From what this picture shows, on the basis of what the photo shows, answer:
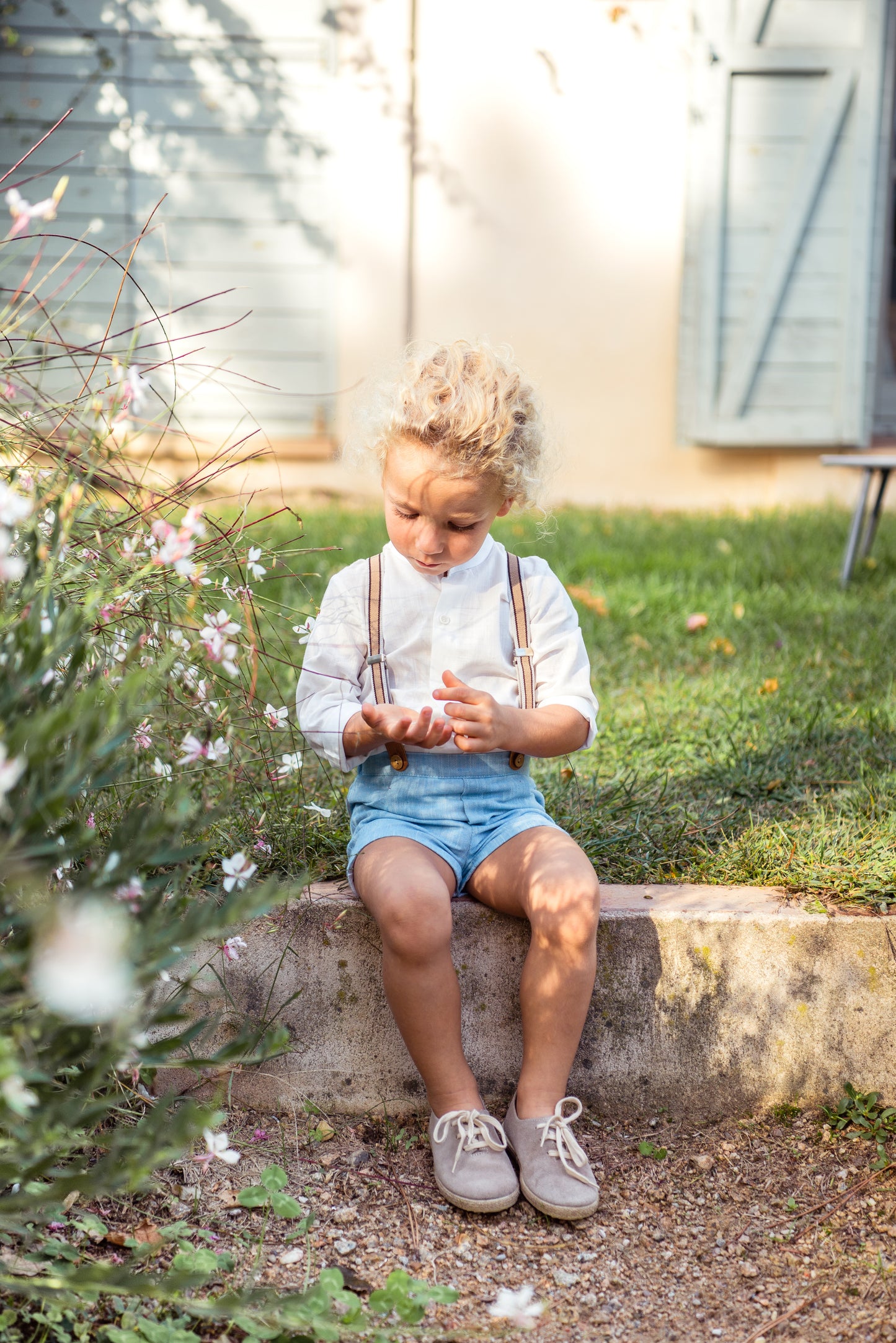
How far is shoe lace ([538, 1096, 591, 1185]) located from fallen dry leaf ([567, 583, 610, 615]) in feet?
6.97

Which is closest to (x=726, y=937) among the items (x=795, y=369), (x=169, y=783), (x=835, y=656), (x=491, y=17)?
(x=169, y=783)

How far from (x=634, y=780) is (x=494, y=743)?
61 centimetres

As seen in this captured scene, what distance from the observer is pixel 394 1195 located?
165cm

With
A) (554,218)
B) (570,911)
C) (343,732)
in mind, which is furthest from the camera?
(554,218)

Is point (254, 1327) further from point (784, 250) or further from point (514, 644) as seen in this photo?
point (784, 250)

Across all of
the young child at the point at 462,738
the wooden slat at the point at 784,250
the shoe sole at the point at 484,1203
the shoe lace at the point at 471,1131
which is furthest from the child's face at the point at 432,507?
the wooden slat at the point at 784,250

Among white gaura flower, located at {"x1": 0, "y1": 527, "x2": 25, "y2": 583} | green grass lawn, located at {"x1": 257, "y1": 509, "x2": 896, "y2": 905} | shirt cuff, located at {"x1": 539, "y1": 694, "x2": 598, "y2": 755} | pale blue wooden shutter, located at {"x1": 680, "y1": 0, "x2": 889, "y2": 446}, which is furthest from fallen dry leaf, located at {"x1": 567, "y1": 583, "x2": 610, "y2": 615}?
pale blue wooden shutter, located at {"x1": 680, "y1": 0, "x2": 889, "y2": 446}

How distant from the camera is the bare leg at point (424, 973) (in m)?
1.66

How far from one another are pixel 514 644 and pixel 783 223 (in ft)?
15.9

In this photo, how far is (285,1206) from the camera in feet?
4.88

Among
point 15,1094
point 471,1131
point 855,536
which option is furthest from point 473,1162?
point 855,536

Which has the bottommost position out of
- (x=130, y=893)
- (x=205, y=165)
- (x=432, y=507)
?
(x=130, y=893)

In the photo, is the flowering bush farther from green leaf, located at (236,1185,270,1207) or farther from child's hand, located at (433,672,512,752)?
child's hand, located at (433,672,512,752)

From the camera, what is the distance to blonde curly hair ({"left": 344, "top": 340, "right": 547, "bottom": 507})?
5.92ft
